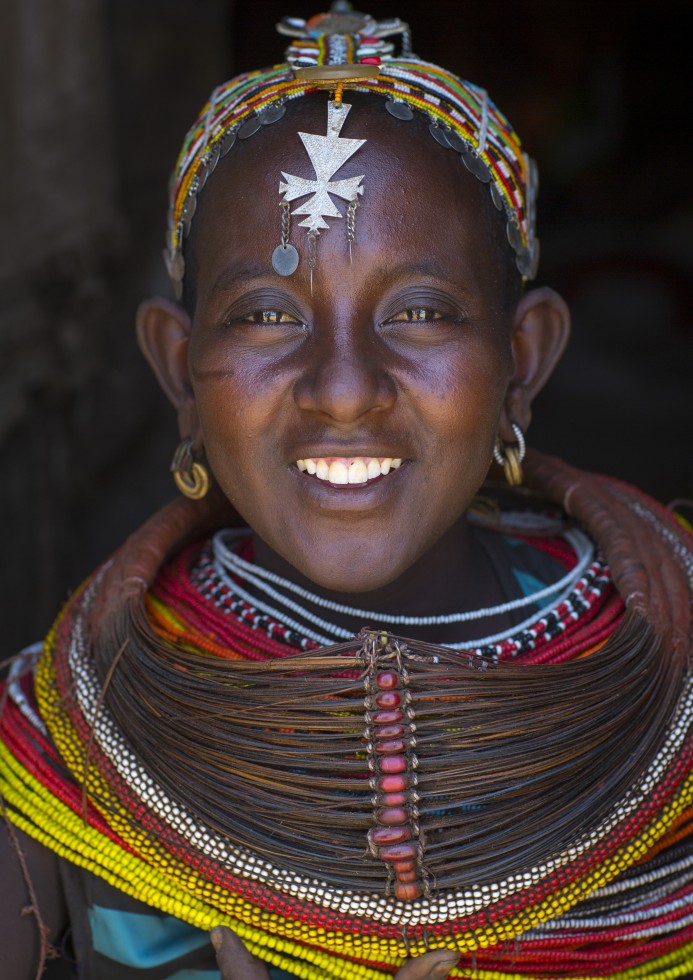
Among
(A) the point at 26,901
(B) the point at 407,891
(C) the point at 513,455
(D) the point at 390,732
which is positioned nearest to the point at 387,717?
(D) the point at 390,732

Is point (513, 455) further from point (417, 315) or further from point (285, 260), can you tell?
point (285, 260)

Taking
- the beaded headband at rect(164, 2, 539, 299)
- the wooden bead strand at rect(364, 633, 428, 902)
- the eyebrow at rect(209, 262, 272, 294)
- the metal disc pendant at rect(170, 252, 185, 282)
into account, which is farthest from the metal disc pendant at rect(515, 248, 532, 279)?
the wooden bead strand at rect(364, 633, 428, 902)

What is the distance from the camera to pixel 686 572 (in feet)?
7.07

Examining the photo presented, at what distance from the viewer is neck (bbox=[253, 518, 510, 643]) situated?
85.4 inches

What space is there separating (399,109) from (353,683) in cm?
89

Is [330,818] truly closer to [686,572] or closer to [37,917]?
[37,917]

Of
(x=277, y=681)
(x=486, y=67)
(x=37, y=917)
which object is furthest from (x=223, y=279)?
(x=486, y=67)

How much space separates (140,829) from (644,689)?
822mm

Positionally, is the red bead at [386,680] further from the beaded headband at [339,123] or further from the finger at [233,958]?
the beaded headband at [339,123]

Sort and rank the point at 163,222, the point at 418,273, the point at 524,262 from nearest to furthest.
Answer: the point at 418,273
the point at 524,262
the point at 163,222

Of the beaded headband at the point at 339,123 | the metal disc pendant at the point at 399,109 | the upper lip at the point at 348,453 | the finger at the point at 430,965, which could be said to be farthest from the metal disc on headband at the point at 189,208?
the finger at the point at 430,965

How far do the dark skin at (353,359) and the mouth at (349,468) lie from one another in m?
0.01

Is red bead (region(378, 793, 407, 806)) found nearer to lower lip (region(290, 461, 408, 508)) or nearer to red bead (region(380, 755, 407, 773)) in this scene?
red bead (region(380, 755, 407, 773))

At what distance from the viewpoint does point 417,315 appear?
6.16 ft
